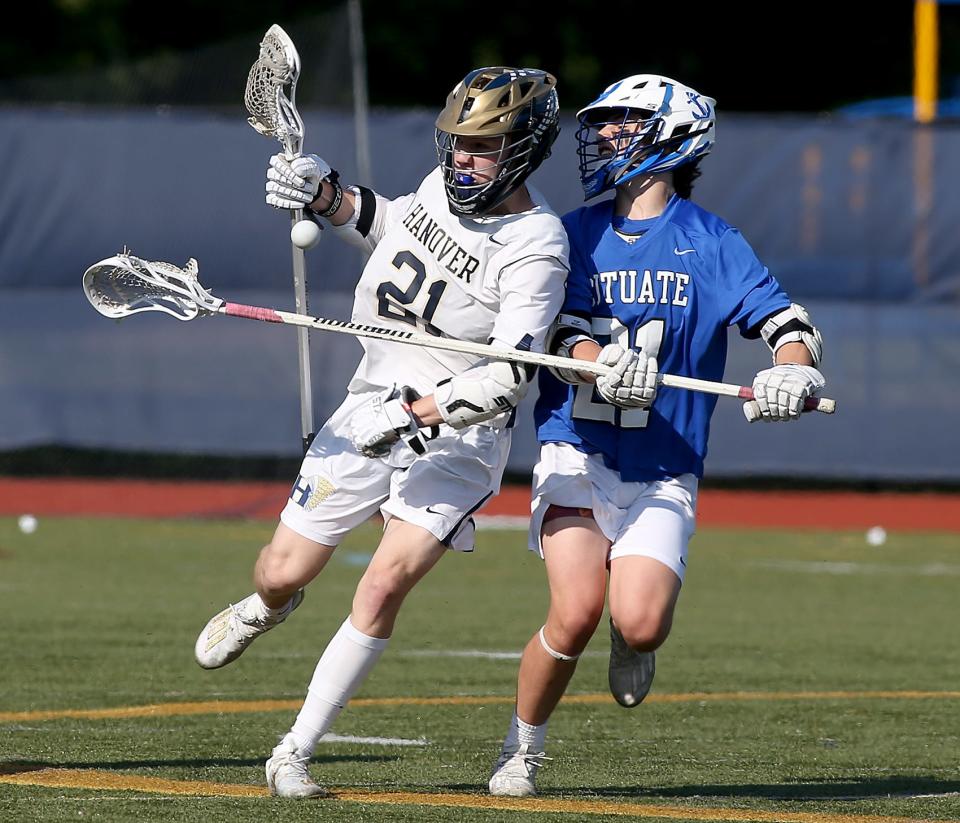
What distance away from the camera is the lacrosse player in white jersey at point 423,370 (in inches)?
218

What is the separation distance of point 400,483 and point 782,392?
1197 millimetres

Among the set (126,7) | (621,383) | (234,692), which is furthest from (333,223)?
(126,7)

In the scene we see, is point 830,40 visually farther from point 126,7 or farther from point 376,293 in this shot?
point 376,293

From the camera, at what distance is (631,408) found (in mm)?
5613

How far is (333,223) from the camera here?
20.0 feet

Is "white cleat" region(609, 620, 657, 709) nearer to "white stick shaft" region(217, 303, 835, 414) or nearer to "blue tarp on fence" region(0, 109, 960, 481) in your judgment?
"white stick shaft" region(217, 303, 835, 414)

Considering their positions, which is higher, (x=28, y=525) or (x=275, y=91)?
(x=275, y=91)

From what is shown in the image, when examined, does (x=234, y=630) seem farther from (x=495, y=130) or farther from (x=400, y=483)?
(x=495, y=130)

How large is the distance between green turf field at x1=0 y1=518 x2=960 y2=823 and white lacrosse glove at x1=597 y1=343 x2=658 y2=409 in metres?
1.17

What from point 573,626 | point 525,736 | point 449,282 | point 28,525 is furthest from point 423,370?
point 28,525

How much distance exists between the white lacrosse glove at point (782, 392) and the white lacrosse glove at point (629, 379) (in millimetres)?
287

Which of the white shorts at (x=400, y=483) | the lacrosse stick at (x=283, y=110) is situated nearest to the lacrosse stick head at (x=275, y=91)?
the lacrosse stick at (x=283, y=110)

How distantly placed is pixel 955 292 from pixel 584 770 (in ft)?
30.9

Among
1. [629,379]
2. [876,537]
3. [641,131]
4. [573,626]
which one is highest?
[641,131]
